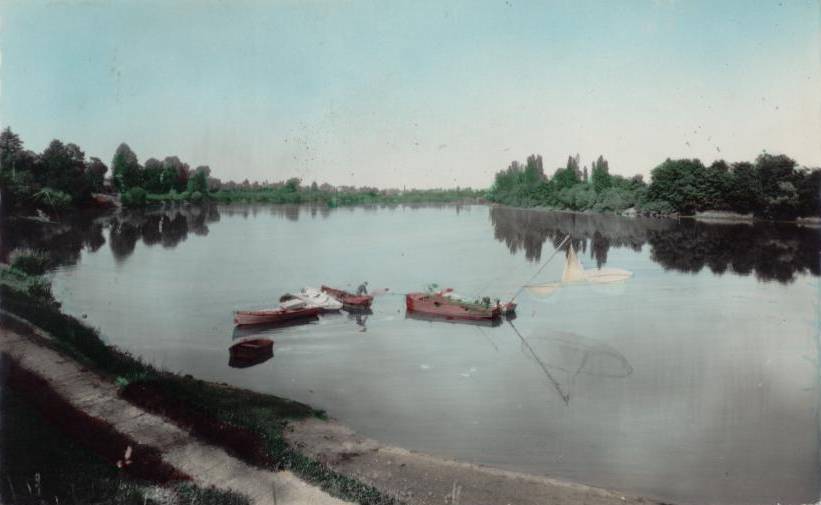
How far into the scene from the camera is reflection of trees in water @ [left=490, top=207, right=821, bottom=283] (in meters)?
58.8

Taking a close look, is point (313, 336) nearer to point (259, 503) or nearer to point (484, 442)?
point (484, 442)

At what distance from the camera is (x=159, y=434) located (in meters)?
14.7

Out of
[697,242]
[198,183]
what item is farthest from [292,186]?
[697,242]

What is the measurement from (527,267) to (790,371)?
34140mm

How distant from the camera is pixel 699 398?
24359 millimetres

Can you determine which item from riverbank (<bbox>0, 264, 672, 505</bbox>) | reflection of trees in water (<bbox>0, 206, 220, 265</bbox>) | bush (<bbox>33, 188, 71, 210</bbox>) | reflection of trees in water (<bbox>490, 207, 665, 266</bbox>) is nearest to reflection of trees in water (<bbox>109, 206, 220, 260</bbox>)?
reflection of trees in water (<bbox>0, 206, 220, 265</bbox>)

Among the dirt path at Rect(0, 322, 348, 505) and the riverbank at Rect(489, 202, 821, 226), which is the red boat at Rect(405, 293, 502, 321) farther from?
the riverbank at Rect(489, 202, 821, 226)

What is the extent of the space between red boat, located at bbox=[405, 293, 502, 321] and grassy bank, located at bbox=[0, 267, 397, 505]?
1755 centimetres

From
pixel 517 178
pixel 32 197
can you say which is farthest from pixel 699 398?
pixel 517 178

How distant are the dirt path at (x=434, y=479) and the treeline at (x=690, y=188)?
74.0m

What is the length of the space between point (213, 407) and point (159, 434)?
3538 millimetres

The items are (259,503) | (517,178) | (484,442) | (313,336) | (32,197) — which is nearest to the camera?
(259,503)

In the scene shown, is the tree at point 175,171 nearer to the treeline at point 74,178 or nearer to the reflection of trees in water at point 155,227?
the treeline at point 74,178

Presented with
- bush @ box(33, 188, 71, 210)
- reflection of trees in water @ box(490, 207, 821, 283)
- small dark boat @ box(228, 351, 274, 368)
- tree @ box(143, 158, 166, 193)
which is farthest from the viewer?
tree @ box(143, 158, 166, 193)
